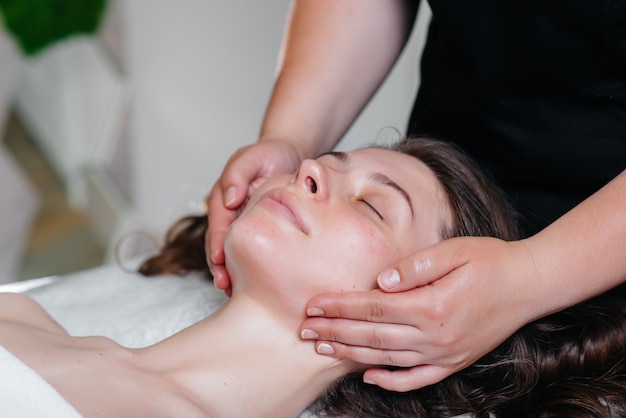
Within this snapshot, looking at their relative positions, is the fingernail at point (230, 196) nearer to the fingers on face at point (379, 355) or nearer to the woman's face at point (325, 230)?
the woman's face at point (325, 230)

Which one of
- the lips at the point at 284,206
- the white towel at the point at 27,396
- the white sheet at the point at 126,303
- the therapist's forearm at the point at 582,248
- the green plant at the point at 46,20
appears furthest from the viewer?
the green plant at the point at 46,20

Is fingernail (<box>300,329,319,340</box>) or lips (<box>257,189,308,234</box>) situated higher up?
lips (<box>257,189,308,234</box>)

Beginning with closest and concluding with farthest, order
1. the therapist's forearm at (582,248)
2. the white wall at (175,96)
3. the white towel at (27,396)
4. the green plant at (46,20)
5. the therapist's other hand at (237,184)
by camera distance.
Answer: the white towel at (27,396), the therapist's forearm at (582,248), the therapist's other hand at (237,184), the white wall at (175,96), the green plant at (46,20)

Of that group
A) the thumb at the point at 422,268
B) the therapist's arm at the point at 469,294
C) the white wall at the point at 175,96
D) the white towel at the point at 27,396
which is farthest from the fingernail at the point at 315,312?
the white wall at the point at 175,96

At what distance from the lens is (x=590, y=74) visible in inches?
53.7

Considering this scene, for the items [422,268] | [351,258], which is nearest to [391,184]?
[351,258]

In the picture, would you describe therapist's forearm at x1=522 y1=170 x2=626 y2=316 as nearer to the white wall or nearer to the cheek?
the cheek

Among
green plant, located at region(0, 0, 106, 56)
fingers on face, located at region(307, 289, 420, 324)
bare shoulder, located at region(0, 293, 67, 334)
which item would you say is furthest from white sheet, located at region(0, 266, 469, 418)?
green plant, located at region(0, 0, 106, 56)

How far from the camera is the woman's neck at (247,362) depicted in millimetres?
1269

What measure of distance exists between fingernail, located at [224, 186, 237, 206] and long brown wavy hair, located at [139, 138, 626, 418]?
1.08 ft

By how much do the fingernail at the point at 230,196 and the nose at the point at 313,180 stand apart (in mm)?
158

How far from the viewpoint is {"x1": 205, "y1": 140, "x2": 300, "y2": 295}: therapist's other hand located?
4.69 ft

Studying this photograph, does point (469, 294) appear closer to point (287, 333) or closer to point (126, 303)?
point (287, 333)

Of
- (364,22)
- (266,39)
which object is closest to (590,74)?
(364,22)
